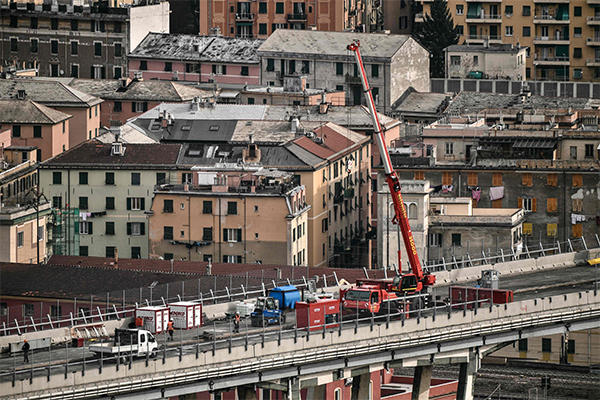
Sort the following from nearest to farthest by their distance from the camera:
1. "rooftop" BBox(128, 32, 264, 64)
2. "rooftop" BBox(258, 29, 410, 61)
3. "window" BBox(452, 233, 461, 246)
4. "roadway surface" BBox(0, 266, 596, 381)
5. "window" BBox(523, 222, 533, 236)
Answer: "roadway surface" BBox(0, 266, 596, 381) → "window" BBox(452, 233, 461, 246) → "window" BBox(523, 222, 533, 236) → "rooftop" BBox(258, 29, 410, 61) → "rooftop" BBox(128, 32, 264, 64)

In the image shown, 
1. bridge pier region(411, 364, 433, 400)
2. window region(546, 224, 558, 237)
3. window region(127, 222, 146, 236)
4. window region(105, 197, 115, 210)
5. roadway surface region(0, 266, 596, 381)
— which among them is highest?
window region(105, 197, 115, 210)

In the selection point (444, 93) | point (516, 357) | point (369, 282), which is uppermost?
point (444, 93)

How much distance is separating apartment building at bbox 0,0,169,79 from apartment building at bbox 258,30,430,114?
62.8ft

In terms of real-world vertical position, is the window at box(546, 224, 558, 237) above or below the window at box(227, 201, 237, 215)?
below

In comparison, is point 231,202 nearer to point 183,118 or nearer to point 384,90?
point 183,118

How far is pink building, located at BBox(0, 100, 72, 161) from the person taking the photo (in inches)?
6068

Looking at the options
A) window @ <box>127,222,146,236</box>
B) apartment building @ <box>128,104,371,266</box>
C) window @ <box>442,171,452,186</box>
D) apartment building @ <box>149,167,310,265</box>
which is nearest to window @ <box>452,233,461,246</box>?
window @ <box>442,171,452,186</box>

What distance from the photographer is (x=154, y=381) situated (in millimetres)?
79562

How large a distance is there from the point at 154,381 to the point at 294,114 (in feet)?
275

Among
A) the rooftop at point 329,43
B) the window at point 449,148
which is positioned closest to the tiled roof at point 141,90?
the rooftop at point 329,43

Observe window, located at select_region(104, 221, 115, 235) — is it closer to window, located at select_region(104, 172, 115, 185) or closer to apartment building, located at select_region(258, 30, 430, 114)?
window, located at select_region(104, 172, 115, 185)

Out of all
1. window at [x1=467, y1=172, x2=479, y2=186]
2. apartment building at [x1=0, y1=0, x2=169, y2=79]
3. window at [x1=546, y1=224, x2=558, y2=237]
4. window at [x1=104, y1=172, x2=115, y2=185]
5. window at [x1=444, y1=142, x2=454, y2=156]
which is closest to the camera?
window at [x1=546, y1=224, x2=558, y2=237]

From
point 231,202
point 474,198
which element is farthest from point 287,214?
point 474,198

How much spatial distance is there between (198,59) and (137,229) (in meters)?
57.5
